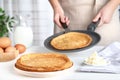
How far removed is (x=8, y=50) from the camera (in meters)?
1.14

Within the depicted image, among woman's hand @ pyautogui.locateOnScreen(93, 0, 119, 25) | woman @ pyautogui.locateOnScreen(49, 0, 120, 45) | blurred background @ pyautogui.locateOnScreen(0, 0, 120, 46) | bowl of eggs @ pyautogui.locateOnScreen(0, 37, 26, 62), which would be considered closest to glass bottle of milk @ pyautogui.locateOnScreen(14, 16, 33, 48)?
bowl of eggs @ pyautogui.locateOnScreen(0, 37, 26, 62)

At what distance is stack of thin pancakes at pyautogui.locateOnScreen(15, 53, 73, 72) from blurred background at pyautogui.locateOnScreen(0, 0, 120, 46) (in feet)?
5.50

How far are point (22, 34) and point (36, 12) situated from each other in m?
1.46

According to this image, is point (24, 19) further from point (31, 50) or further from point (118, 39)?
point (118, 39)

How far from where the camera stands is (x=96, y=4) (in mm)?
1556

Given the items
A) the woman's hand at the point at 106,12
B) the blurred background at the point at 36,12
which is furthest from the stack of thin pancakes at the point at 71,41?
the blurred background at the point at 36,12

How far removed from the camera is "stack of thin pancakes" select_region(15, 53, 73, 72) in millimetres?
896

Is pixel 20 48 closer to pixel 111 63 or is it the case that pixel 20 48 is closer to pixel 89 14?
pixel 111 63

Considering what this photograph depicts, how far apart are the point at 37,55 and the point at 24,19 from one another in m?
0.33

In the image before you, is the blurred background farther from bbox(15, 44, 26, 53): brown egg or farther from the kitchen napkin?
the kitchen napkin

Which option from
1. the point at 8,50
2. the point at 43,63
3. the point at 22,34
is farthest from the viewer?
the point at 22,34

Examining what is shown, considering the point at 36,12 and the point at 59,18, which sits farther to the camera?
the point at 36,12

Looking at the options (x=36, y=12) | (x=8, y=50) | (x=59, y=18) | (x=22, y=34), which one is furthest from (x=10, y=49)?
(x=36, y=12)

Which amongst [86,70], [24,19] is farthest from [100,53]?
[24,19]
